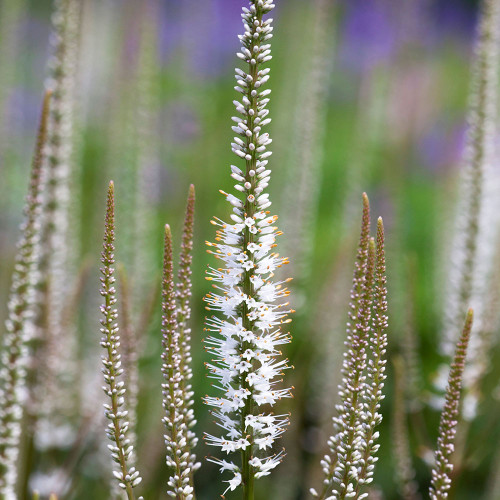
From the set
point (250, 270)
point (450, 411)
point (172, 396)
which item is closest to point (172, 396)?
point (172, 396)

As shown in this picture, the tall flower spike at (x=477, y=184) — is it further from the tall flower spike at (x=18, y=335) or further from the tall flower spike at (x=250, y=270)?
the tall flower spike at (x=18, y=335)

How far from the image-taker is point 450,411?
1807 mm

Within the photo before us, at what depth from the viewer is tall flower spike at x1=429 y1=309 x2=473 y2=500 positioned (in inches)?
69.6

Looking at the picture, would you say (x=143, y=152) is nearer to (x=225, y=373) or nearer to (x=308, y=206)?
(x=308, y=206)

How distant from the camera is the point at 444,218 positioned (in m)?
5.98

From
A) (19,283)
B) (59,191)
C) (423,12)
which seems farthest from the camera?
(423,12)

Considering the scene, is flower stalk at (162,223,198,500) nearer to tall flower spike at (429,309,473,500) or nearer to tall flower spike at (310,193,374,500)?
tall flower spike at (310,193,374,500)

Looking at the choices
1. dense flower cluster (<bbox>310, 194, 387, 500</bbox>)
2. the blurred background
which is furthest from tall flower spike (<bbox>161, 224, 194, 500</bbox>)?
the blurred background

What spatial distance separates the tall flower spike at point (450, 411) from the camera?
177 centimetres

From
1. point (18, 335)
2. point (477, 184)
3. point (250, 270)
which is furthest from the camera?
point (477, 184)

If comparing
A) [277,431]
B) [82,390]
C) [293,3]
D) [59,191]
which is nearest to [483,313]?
[277,431]

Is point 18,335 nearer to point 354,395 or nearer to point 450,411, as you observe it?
point 354,395

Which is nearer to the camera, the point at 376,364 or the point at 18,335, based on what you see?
the point at 376,364

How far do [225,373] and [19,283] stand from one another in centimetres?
88
